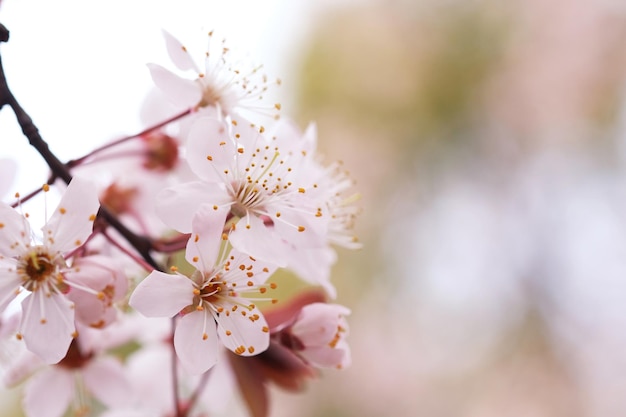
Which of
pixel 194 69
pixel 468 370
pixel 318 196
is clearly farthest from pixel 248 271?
pixel 468 370

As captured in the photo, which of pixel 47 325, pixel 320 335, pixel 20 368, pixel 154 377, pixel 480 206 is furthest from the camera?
pixel 480 206

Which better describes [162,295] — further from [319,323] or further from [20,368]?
[20,368]

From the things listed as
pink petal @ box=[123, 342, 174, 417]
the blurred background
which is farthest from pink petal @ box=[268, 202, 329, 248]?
the blurred background

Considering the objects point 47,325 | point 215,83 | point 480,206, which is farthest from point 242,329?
point 480,206

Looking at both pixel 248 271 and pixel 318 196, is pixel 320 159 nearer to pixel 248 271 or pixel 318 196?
pixel 318 196

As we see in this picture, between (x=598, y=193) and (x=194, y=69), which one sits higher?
(x=194, y=69)

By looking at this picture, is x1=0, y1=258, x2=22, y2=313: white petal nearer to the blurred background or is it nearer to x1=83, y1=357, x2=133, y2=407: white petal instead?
x1=83, y1=357, x2=133, y2=407: white petal

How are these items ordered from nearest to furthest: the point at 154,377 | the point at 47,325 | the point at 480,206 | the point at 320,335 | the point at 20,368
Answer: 1. the point at 47,325
2. the point at 320,335
3. the point at 20,368
4. the point at 154,377
5. the point at 480,206
